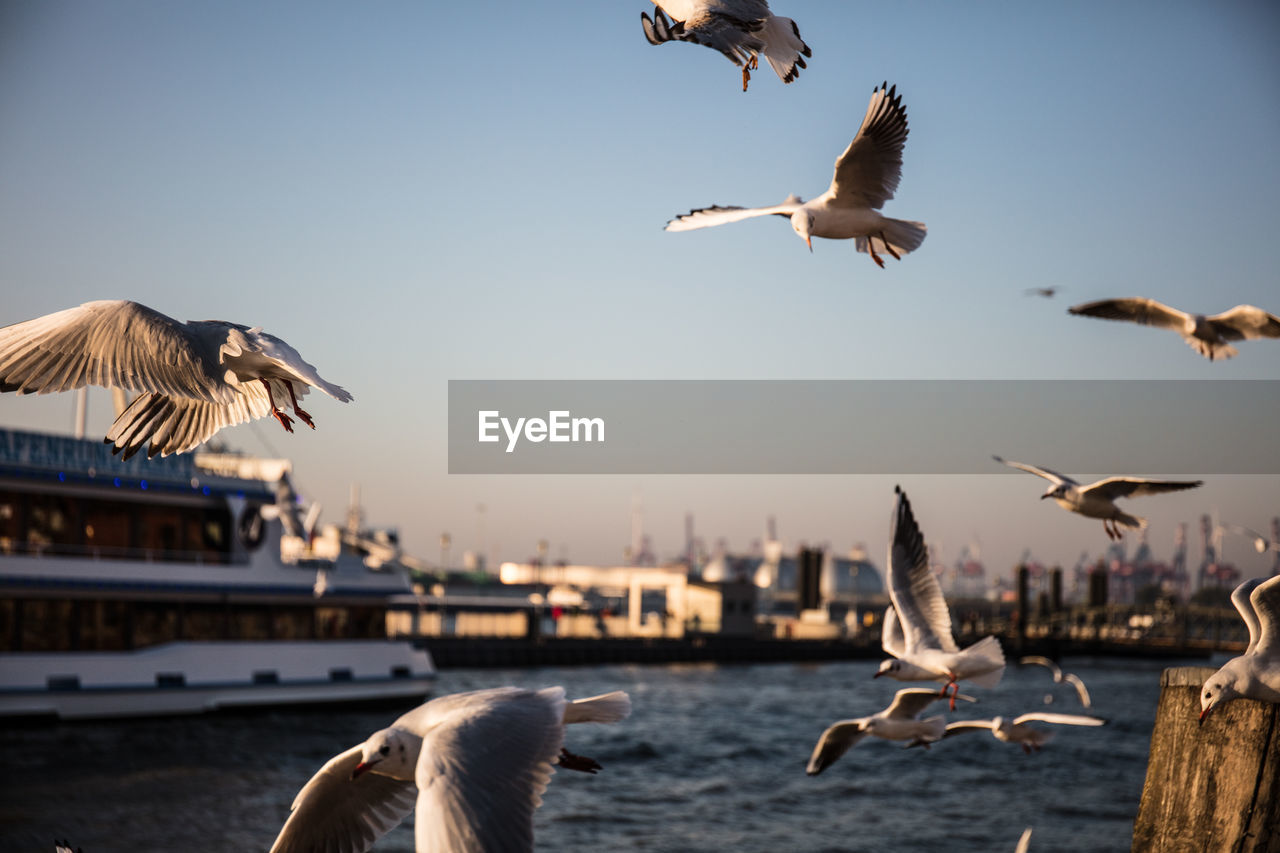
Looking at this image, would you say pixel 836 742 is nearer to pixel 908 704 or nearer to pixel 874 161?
pixel 908 704

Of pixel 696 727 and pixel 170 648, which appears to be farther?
pixel 696 727

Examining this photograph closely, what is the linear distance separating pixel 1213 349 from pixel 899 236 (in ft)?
6.37

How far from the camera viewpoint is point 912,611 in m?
6.99

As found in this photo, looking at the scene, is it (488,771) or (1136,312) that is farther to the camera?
(1136,312)

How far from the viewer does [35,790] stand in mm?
20156

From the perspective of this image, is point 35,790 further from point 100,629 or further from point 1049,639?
→ point 1049,639

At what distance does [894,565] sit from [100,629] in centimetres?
2186

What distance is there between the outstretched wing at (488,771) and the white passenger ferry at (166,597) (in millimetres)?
A: 22478

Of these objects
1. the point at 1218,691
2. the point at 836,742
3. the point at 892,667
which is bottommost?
the point at 836,742

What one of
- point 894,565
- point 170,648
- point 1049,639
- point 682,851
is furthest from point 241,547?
point 1049,639

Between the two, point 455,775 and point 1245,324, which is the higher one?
point 1245,324

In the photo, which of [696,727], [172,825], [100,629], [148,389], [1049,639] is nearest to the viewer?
[148,389]

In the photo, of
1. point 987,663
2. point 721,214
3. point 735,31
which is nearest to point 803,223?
point 721,214

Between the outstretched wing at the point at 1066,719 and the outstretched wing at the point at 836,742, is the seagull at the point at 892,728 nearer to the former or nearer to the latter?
the outstretched wing at the point at 836,742
